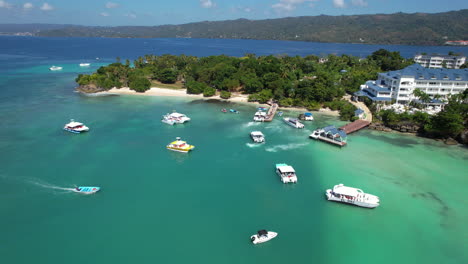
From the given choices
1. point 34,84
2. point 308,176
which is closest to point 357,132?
point 308,176

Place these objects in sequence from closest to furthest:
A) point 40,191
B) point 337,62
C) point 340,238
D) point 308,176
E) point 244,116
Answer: point 340,238 < point 40,191 < point 308,176 < point 244,116 < point 337,62

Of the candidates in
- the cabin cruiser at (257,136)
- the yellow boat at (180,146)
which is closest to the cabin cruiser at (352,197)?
the cabin cruiser at (257,136)

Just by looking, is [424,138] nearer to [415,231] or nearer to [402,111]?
[402,111]

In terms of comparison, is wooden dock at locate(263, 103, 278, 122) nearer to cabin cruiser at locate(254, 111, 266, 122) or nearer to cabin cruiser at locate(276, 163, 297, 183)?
cabin cruiser at locate(254, 111, 266, 122)

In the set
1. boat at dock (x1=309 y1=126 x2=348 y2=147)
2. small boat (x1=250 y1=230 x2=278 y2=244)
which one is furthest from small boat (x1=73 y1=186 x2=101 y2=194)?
boat at dock (x1=309 y1=126 x2=348 y2=147)

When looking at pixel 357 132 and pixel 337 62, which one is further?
pixel 337 62

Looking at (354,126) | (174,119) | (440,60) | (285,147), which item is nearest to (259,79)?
(174,119)
